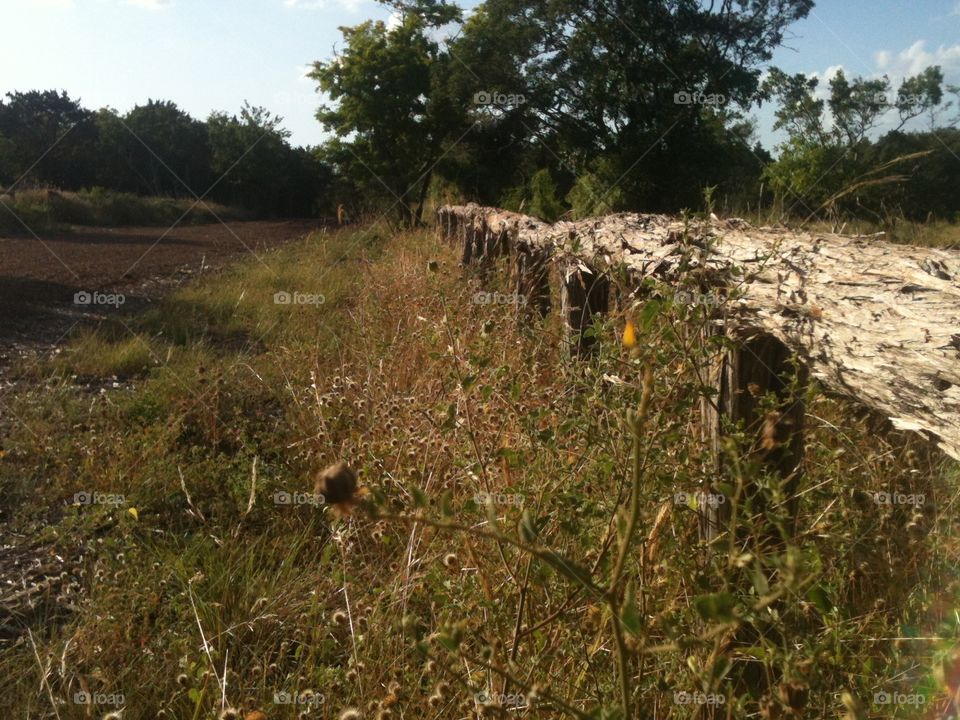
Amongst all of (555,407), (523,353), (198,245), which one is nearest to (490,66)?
(198,245)

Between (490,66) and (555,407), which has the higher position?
(490,66)

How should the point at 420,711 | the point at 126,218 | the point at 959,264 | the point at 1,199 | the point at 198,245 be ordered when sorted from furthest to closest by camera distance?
the point at 126,218, the point at 1,199, the point at 198,245, the point at 420,711, the point at 959,264

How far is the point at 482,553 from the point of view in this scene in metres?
2.21

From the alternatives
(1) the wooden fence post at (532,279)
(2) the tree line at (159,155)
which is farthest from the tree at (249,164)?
(1) the wooden fence post at (532,279)

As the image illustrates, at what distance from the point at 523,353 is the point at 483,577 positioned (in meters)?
1.97

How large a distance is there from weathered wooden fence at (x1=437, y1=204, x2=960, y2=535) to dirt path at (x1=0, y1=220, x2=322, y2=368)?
5020 millimetres

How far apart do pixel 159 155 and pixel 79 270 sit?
3277cm

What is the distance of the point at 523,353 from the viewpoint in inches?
152

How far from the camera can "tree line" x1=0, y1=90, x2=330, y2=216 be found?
114 feet

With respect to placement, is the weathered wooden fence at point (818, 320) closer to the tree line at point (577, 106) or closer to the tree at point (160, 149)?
the tree line at point (577, 106)

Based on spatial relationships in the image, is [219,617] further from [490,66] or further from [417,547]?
[490,66]

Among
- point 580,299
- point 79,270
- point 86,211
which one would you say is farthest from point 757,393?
point 86,211

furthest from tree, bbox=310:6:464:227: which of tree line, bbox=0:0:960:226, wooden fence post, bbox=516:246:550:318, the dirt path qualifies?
wooden fence post, bbox=516:246:550:318

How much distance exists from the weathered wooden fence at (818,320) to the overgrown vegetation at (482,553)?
145 mm
